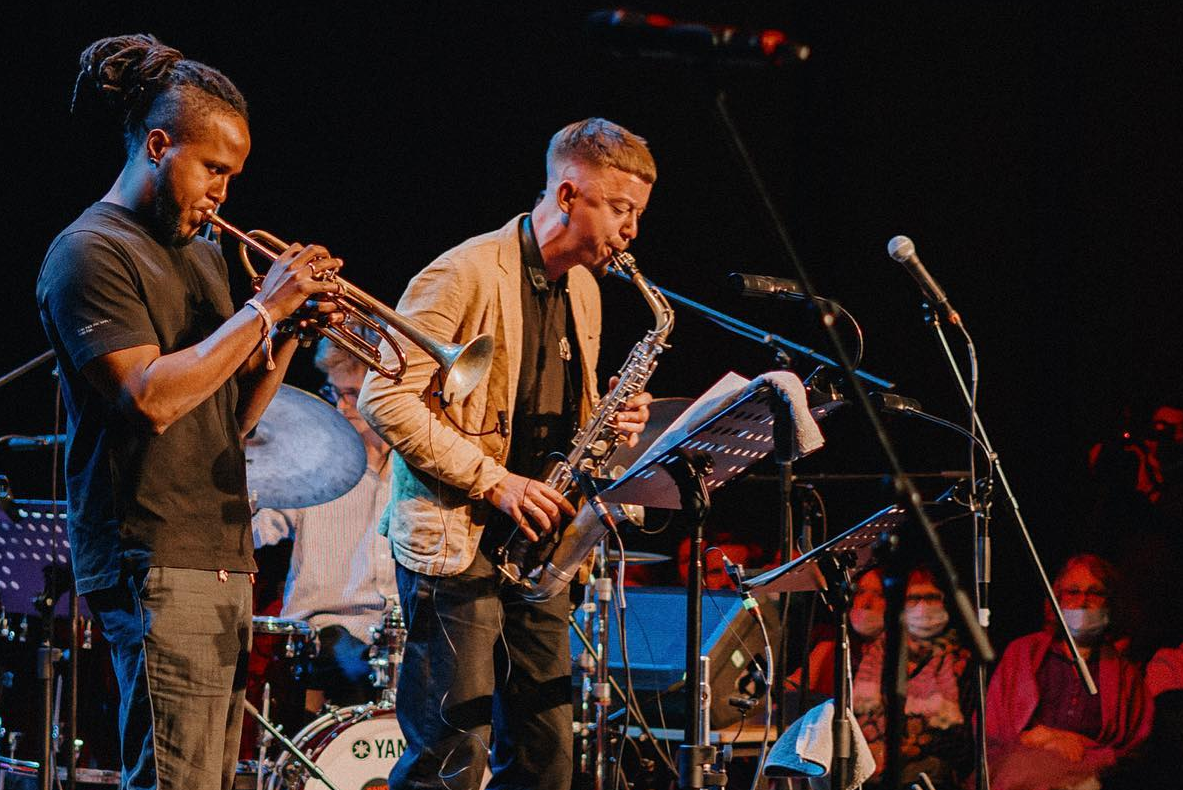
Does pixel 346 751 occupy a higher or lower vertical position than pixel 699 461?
lower

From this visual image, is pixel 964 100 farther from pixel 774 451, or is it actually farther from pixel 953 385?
pixel 774 451

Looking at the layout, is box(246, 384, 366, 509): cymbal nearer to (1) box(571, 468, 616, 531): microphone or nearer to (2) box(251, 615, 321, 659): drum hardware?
(2) box(251, 615, 321, 659): drum hardware

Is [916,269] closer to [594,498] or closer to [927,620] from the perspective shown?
[594,498]

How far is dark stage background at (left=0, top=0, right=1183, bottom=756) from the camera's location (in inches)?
252

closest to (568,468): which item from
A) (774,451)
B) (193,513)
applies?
(774,451)

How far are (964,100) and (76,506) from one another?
6.12 m

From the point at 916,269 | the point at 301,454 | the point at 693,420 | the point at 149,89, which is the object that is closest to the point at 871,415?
the point at 693,420

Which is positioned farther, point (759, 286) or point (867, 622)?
point (867, 622)

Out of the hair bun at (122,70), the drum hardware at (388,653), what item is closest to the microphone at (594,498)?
the hair bun at (122,70)

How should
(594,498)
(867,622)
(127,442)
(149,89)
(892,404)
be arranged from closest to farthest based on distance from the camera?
(127,442) → (149,89) → (594,498) → (892,404) → (867,622)

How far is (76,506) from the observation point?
241 centimetres

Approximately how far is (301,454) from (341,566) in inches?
44.4

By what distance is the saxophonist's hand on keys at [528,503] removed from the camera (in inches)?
125

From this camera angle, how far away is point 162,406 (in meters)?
2.29
